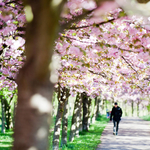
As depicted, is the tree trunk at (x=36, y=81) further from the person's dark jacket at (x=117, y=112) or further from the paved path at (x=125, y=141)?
the person's dark jacket at (x=117, y=112)

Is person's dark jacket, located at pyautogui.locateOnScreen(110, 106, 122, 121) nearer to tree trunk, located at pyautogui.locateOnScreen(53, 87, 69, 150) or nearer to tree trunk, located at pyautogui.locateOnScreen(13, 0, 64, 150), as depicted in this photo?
tree trunk, located at pyautogui.locateOnScreen(53, 87, 69, 150)

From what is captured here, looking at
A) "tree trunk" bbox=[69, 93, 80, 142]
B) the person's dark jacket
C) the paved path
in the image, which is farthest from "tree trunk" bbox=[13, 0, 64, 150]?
the person's dark jacket

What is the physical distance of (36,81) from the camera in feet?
11.5

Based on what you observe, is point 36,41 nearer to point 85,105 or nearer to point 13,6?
point 13,6

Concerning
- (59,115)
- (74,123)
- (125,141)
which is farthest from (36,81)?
(74,123)

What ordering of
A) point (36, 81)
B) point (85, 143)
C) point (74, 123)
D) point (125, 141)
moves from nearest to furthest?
point (36, 81)
point (85, 143)
point (125, 141)
point (74, 123)

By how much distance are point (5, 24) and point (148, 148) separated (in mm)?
9863

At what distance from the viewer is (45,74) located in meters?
3.54

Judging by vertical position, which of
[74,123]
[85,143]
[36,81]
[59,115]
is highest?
[36,81]

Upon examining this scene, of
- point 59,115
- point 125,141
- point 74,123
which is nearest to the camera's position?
point 59,115

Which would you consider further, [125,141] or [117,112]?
[117,112]

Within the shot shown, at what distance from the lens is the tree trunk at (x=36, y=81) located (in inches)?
134

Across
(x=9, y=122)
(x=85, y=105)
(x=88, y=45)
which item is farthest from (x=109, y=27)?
(x=9, y=122)

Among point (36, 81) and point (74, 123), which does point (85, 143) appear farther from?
point (36, 81)
